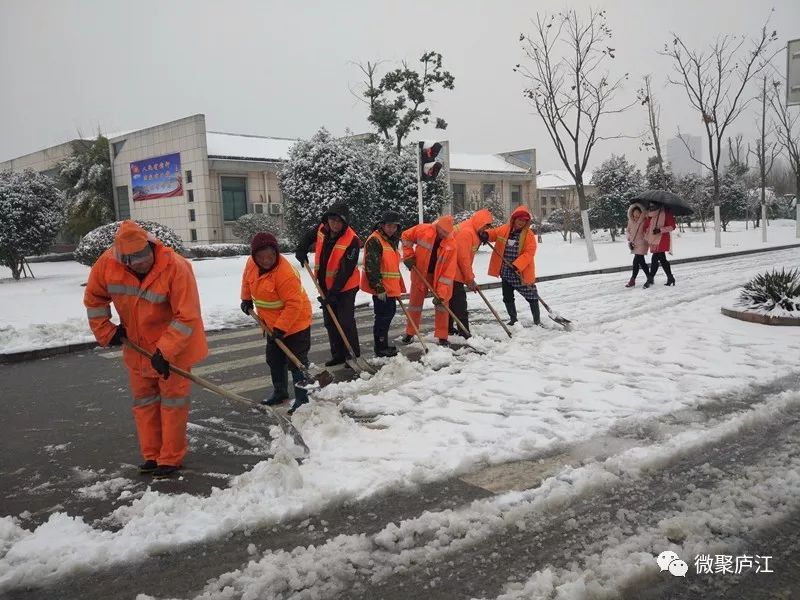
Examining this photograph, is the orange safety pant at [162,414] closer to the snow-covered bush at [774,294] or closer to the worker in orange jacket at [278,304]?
the worker in orange jacket at [278,304]

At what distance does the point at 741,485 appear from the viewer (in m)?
3.28

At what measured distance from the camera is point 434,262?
7449 millimetres

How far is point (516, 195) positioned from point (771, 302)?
34040mm

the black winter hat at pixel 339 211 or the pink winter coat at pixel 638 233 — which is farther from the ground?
the black winter hat at pixel 339 211

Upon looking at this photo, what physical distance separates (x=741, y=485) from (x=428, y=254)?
4675mm

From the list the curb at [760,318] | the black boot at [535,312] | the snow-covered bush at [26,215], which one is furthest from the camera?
the snow-covered bush at [26,215]

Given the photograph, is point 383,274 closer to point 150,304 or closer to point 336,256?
point 336,256

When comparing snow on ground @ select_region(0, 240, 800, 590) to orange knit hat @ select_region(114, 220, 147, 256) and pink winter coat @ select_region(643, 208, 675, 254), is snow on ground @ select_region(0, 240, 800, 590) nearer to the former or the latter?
orange knit hat @ select_region(114, 220, 147, 256)

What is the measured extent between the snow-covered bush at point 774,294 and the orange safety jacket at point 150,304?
714 cm

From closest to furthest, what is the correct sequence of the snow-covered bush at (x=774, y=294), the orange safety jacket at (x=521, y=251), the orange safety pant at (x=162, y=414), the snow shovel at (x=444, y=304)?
the orange safety pant at (x=162, y=414) < the snow shovel at (x=444, y=304) < the snow-covered bush at (x=774, y=294) < the orange safety jacket at (x=521, y=251)

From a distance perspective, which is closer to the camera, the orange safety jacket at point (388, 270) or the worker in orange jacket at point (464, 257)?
the orange safety jacket at point (388, 270)

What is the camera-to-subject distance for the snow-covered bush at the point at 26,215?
631 inches

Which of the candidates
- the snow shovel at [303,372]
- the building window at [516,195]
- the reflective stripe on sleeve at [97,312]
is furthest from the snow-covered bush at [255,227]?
the building window at [516,195]

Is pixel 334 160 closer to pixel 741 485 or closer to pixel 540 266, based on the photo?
pixel 540 266
